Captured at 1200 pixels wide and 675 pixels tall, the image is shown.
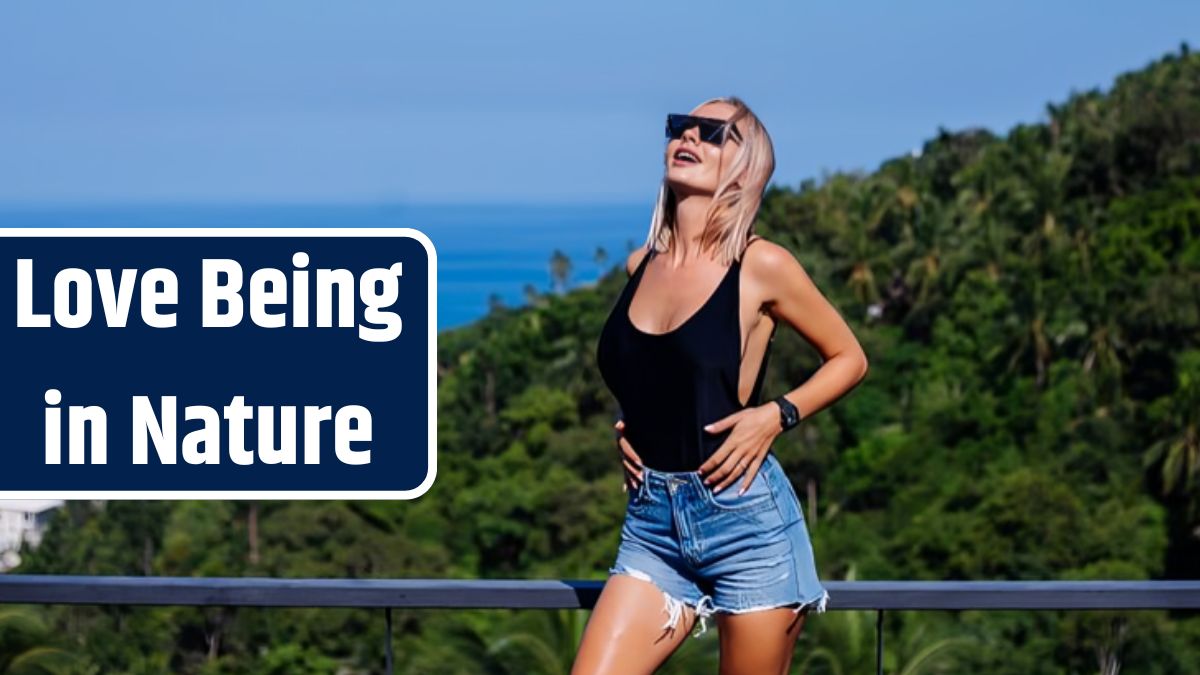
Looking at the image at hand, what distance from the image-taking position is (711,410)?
11.1 feet

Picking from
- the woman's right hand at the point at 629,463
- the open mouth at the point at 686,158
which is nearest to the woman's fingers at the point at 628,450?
the woman's right hand at the point at 629,463

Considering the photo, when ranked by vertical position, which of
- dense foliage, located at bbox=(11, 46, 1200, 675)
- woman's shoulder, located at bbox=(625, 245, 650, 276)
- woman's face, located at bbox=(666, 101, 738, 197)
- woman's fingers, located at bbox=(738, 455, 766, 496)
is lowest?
dense foliage, located at bbox=(11, 46, 1200, 675)

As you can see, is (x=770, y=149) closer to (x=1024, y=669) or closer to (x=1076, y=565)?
(x=1024, y=669)

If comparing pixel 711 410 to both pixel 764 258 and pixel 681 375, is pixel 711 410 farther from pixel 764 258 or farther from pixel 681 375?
pixel 764 258

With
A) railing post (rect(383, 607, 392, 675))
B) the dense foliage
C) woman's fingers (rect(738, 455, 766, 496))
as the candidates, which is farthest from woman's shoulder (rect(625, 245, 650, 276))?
the dense foliage

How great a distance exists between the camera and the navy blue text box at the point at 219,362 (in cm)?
502

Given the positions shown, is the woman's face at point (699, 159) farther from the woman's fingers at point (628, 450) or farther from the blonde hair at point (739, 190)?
the woman's fingers at point (628, 450)

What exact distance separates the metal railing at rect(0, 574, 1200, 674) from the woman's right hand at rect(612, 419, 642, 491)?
1.77 feet

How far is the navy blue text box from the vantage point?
5.02 metres

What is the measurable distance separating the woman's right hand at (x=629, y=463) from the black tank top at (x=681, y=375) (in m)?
0.03

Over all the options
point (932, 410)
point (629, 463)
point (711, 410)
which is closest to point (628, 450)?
point (629, 463)

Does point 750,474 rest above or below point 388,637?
above

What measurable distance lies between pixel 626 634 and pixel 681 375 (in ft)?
1.45

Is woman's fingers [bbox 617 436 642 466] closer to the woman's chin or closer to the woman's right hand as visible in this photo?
the woman's right hand
